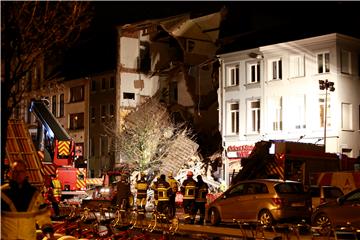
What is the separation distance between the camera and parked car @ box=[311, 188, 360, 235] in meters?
18.5

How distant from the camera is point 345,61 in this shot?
39.4 m

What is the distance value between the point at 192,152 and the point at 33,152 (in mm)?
26683

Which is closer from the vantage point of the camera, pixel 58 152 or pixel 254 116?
pixel 58 152

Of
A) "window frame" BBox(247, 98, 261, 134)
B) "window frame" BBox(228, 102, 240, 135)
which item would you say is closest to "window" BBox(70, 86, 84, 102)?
"window frame" BBox(228, 102, 240, 135)

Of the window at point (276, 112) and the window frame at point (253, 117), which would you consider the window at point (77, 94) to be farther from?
the window at point (276, 112)

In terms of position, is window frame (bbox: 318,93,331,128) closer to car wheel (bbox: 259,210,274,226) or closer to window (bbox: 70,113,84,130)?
car wheel (bbox: 259,210,274,226)

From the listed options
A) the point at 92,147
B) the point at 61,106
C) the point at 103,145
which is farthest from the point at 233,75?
the point at 61,106

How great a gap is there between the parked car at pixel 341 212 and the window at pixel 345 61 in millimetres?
20953

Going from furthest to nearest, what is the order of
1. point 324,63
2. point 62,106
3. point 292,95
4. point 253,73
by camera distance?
point 62,106 → point 253,73 → point 292,95 → point 324,63

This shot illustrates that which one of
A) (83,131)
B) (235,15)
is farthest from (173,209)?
(83,131)

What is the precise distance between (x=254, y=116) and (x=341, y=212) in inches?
954

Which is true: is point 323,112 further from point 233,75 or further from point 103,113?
point 103,113

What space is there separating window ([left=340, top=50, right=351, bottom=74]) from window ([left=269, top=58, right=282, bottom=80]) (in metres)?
4.05

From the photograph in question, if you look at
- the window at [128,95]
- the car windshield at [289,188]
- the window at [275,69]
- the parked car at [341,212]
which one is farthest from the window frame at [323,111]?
the window at [128,95]
